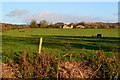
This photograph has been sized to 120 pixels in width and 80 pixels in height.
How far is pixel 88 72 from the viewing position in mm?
10172

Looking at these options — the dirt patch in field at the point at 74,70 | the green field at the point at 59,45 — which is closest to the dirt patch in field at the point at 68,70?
the dirt patch in field at the point at 74,70

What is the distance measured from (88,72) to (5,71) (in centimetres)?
434

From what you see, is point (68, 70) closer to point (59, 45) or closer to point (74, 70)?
point (74, 70)

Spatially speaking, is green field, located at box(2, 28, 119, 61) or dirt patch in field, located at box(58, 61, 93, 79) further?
green field, located at box(2, 28, 119, 61)

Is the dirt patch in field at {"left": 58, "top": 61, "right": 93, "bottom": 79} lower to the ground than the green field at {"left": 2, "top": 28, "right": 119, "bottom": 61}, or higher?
lower

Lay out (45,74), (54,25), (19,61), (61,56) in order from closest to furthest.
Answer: (45,74) < (19,61) < (61,56) < (54,25)

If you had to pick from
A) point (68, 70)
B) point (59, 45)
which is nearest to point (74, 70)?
point (68, 70)

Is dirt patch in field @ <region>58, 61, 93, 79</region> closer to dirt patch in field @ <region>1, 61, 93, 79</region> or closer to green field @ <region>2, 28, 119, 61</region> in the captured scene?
dirt patch in field @ <region>1, 61, 93, 79</region>

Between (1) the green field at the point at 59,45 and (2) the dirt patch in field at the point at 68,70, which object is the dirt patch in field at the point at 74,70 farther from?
(1) the green field at the point at 59,45

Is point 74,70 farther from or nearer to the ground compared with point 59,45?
nearer to the ground

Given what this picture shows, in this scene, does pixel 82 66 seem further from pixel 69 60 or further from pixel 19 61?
pixel 19 61

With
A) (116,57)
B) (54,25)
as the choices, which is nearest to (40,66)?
(116,57)

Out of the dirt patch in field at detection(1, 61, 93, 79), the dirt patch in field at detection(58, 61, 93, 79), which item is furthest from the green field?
the dirt patch in field at detection(58, 61, 93, 79)

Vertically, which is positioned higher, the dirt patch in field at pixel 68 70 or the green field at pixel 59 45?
the green field at pixel 59 45
